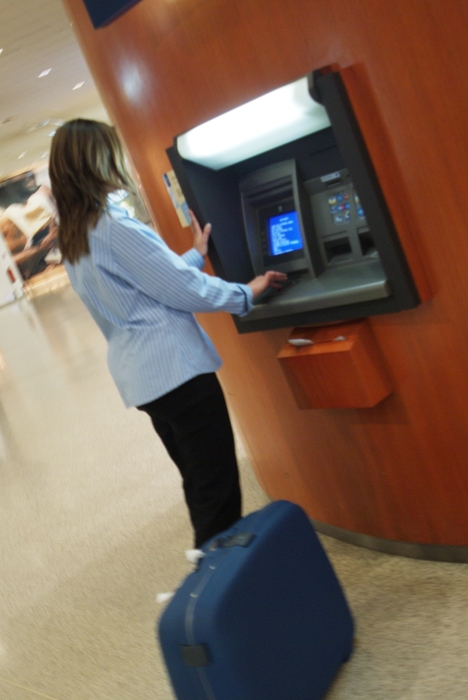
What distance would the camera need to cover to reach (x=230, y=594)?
→ 1.63m

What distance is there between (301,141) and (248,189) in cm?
→ 26

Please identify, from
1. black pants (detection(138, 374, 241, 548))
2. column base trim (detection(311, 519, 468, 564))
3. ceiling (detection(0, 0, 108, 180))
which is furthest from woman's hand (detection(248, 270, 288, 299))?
ceiling (detection(0, 0, 108, 180))

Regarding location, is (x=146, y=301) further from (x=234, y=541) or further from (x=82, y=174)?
(x=234, y=541)

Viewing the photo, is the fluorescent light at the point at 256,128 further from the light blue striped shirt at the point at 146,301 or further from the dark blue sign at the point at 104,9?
the dark blue sign at the point at 104,9

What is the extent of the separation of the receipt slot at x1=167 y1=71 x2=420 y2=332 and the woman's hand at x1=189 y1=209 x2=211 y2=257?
0.03 m

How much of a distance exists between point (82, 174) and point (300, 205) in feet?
2.18

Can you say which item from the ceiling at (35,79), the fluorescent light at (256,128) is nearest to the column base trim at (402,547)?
the fluorescent light at (256,128)

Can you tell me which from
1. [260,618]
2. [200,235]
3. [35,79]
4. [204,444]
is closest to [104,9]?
[200,235]

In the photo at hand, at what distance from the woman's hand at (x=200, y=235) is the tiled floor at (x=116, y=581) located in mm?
1222

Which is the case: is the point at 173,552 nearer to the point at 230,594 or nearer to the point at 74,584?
the point at 74,584

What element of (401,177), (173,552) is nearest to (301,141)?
(401,177)

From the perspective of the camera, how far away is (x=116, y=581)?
9.96 feet

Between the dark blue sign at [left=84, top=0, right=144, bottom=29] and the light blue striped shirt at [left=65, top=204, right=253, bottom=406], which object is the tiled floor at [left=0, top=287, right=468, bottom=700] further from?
the dark blue sign at [left=84, top=0, right=144, bottom=29]

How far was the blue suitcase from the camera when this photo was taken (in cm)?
160
